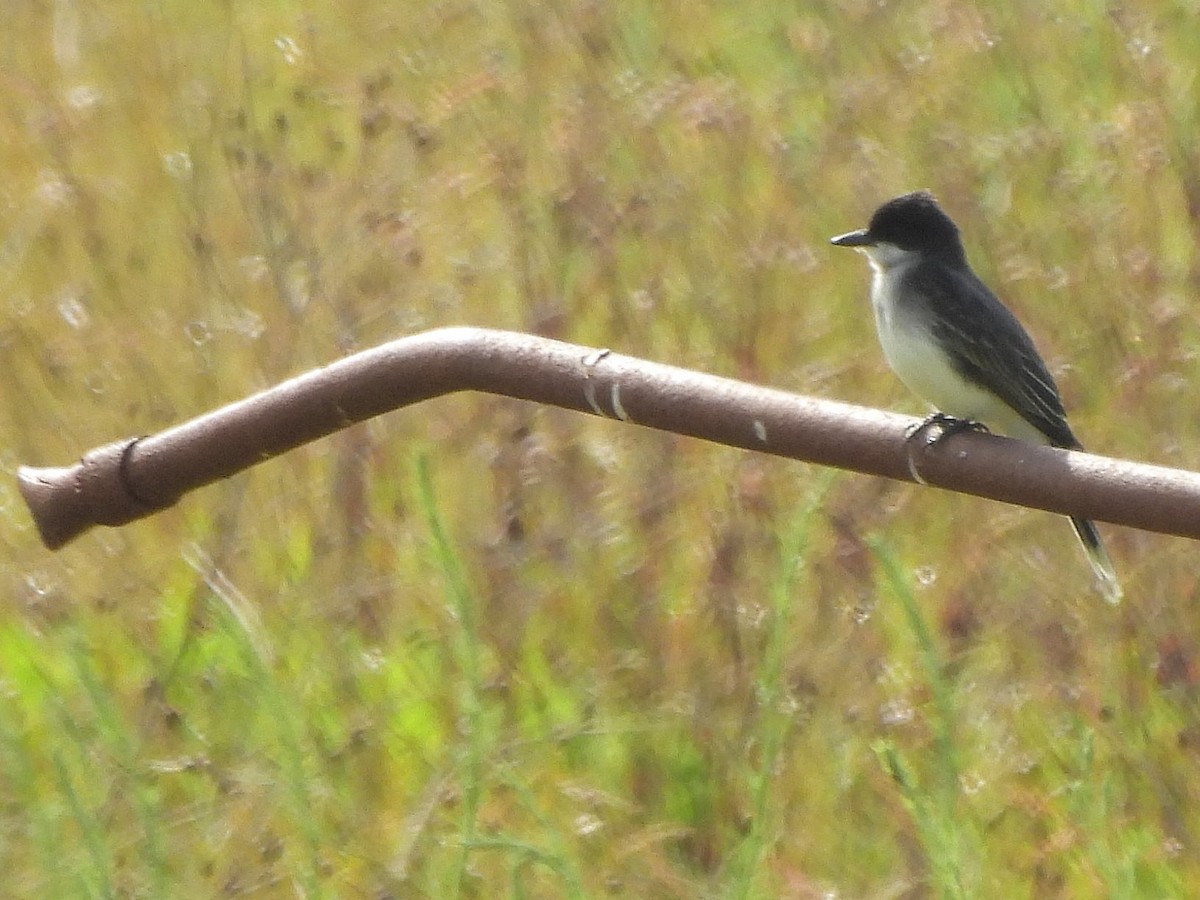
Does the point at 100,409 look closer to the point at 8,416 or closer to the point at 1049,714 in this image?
the point at 8,416

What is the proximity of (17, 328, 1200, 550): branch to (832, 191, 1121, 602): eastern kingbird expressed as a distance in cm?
163

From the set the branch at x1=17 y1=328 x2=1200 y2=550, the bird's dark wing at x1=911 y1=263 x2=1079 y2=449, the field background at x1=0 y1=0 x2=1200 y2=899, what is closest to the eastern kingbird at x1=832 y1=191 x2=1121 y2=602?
the bird's dark wing at x1=911 y1=263 x2=1079 y2=449

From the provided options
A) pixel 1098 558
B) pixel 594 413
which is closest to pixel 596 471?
pixel 1098 558

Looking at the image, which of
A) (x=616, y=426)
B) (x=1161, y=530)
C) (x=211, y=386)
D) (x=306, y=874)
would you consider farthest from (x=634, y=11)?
(x=1161, y=530)

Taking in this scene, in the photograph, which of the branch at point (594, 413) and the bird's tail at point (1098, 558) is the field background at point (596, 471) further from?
the branch at point (594, 413)

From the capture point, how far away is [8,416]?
4039 mm

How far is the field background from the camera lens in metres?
3.34

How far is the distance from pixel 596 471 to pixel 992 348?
38.5 inches

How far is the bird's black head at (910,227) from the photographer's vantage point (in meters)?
3.50

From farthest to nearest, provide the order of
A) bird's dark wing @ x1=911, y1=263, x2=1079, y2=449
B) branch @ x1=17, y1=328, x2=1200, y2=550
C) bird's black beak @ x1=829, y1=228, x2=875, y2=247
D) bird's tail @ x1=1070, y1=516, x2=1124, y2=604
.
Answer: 1. bird's black beak @ x1=829, y1=228, x2=875, y2=247
2. bird's dark wing @ x1=911, y1=263, x2=1079, y2=449
3. bird's tail @ x1=1070, y1=516, x2=1124, y2=604
4. branch @ x1=17, y1=328, x2=1200, y2=550

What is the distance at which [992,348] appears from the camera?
11.1 ft

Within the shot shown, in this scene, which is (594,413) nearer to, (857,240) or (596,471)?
(857,240)

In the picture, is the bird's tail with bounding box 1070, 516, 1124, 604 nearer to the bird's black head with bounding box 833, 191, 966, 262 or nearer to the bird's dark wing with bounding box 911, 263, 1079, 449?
the bird's dark wing with bounding box 911, 263, 1079, 449

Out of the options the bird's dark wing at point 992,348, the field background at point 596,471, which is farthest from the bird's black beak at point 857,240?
the field background at point 596,471
